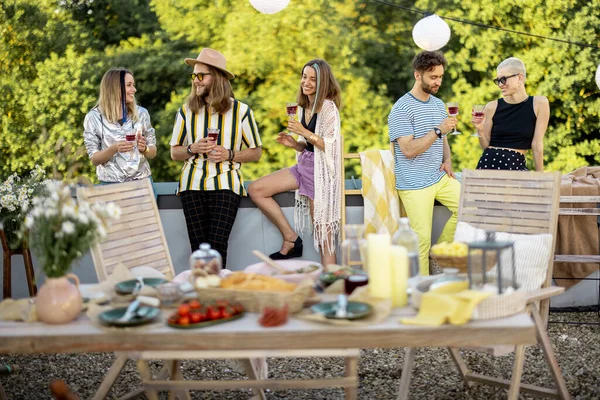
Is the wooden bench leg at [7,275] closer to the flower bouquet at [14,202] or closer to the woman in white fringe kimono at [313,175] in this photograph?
the flower bouquet at [14,202]

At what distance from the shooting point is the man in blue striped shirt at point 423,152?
13.7 feet

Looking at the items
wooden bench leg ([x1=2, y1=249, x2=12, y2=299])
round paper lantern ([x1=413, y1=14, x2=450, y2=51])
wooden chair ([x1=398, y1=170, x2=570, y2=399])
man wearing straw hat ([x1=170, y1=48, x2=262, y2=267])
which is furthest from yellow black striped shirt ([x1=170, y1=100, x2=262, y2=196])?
round paper lantern ([x1=413, y1=14, x2=450, y2=51])

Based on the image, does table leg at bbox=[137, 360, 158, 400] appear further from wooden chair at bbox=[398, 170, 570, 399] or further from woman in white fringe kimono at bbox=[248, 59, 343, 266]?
woman in white fringe kimono at bbox=[248, 59, 343, 266]

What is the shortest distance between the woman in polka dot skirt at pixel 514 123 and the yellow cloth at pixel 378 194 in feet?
1.75

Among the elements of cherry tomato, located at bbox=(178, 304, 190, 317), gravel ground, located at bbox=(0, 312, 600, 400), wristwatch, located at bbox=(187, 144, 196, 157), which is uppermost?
wristwatch, located at bbox=(187, 144, 196, 157)

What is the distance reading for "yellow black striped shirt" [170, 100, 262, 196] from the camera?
4191 millimetres

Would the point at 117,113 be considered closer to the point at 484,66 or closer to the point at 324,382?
the point at 324,382

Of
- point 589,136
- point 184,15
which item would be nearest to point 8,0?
point 184,15

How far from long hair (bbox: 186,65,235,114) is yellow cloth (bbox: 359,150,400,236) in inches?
33.2

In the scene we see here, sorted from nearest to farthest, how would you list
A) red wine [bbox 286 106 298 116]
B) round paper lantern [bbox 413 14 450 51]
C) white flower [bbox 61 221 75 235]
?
white flower [bbox 61 221 75 235] → red wine [bbox 286 106 298 116] → round paper lantern [bbox 413 14 450 51]

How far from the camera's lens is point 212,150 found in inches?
162

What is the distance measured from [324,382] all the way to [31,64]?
Answer: 10.5 m

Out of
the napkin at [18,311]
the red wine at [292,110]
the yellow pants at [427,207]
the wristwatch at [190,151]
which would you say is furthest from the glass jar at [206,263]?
the yellow pants at [427,207]

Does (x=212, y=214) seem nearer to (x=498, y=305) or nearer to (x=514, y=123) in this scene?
(x=514, y=123)
